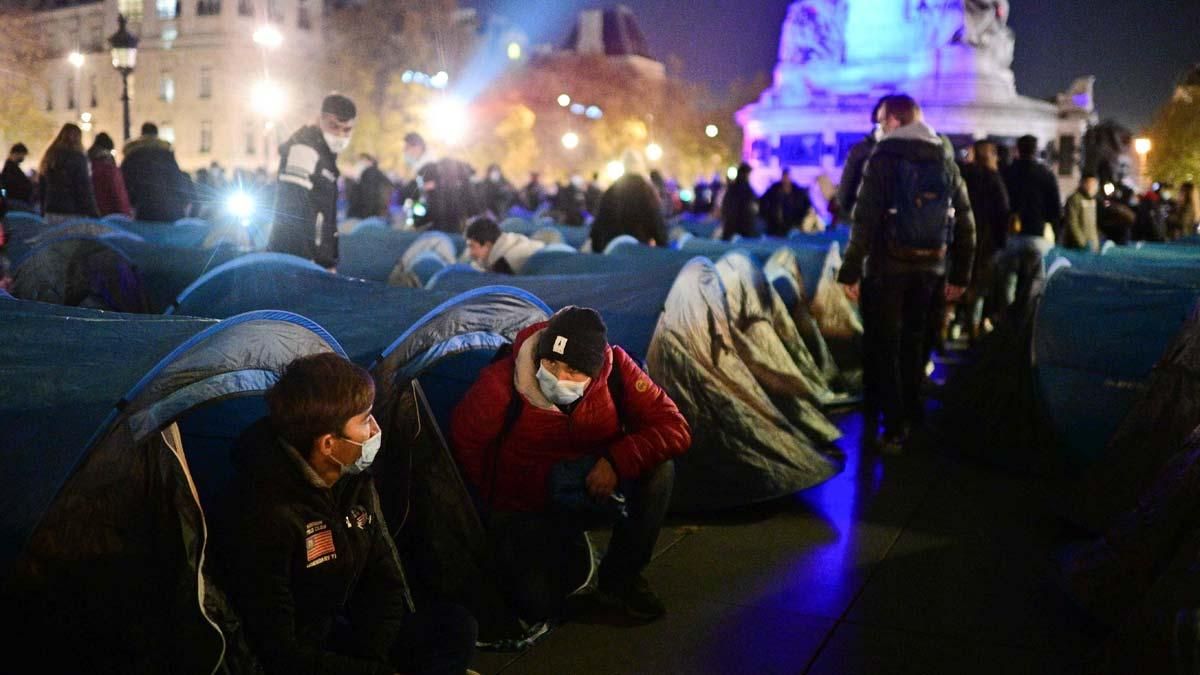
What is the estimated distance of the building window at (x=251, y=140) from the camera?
7394 cm

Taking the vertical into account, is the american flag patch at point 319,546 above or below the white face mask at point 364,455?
below

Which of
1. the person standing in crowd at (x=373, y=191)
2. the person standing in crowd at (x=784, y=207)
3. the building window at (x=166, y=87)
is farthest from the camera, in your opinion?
the building window at (x=166, y=87)

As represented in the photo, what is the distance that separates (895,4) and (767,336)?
1095 inches

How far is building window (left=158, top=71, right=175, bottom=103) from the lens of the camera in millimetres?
75500

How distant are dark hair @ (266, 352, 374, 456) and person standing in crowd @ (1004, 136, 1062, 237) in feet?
30.6

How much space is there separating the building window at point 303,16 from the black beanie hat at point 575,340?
77707mm

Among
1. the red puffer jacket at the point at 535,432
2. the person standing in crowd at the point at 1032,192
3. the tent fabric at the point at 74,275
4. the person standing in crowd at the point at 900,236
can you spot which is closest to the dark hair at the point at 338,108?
the tent fabric at the point at 74,275

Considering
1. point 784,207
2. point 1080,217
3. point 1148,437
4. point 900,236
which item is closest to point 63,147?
point 900,236

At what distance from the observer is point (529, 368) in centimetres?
441

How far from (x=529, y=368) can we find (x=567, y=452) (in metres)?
0.39

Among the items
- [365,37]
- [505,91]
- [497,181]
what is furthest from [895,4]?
[505,91]

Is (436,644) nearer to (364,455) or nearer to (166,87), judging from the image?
(364,455)

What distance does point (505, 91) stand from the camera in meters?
87.7

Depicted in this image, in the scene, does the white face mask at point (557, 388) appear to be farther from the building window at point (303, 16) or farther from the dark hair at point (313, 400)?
the building window at point (303, 16)
